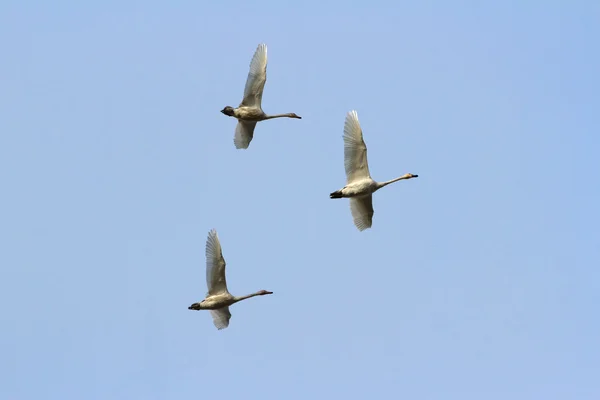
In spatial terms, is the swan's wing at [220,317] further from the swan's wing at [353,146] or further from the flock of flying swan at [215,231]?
the swan's wing at [353,146]

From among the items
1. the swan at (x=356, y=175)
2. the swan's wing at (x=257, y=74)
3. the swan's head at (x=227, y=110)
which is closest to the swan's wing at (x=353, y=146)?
the swan at (x=356, y=175)

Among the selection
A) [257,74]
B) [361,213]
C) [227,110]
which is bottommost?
[361,213]

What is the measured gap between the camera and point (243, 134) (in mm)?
62188

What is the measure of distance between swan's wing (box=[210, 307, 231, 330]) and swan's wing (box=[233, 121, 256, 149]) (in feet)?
25.3

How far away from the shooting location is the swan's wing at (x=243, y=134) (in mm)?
62062

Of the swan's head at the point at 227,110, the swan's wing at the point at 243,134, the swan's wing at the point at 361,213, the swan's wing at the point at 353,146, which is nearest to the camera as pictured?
the swan's wing at the point at 353,146

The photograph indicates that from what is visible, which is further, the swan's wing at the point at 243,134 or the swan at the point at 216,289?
the swan's wing at the point at 243,134

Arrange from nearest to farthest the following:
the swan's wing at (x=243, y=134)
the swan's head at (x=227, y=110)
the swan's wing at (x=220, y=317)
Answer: the swan's wing at (x=220, y=317) < the swan's head at (x=227, y=110) < the swan's wing at (x=243, y=134)

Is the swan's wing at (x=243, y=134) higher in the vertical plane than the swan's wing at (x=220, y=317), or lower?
higher

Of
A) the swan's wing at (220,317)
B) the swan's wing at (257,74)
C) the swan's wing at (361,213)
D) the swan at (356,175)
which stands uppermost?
the swan's wing at (257,74)

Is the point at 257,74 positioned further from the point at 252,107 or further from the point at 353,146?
the point at 353,146

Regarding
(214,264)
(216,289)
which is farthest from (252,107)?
(216,289)

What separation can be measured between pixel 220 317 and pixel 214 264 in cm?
275

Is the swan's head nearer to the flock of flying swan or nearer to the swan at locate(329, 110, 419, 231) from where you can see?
the flock of flying swan
